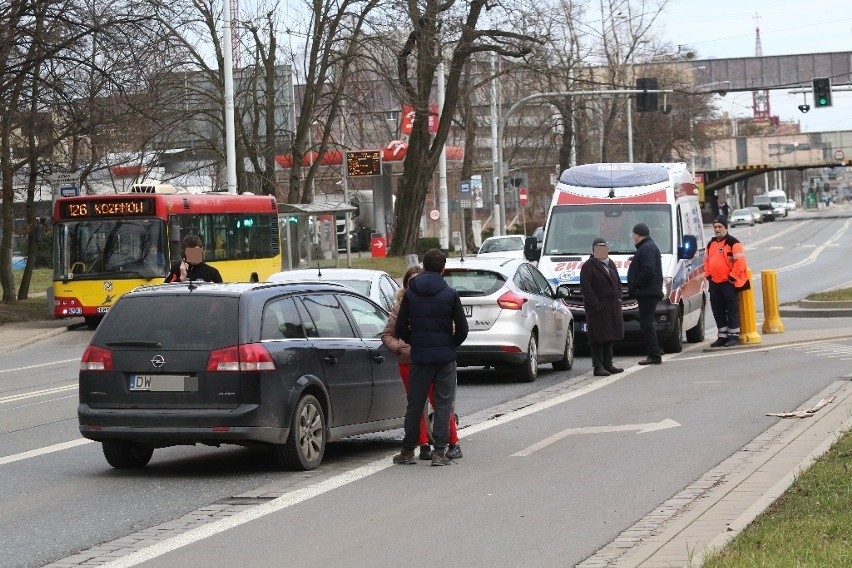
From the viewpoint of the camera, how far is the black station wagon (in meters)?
11.1

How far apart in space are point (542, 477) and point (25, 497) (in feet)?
11.9

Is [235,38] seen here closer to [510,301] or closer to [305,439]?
[510,301]

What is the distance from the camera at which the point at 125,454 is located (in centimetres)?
1170

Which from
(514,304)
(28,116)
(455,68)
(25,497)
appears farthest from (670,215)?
(455,68)

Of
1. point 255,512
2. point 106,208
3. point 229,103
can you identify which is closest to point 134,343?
point 255,512

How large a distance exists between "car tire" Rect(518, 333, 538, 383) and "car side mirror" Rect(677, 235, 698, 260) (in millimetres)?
4574

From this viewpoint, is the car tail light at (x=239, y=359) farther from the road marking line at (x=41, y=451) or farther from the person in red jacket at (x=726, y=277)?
the person in red jacket at (x=726, y=277)

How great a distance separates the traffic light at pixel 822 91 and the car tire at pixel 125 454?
41.7 meters

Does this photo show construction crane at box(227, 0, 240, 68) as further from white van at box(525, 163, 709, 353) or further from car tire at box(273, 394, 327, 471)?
car tire at box(273, 394, 327, 471)

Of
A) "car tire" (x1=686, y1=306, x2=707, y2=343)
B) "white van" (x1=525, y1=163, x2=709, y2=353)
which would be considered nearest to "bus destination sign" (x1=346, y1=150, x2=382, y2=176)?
"car tire" (x1=686, y1=306, x2=707, y2=343)

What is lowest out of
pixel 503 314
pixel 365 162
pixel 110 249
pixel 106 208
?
pixel 503 314

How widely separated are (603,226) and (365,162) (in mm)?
26014

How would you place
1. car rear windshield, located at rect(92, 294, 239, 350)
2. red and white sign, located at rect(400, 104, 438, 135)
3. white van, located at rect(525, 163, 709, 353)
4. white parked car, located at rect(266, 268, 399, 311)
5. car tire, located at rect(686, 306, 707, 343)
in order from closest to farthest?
car rear windshield, located at rect(92, 294, 239, 350) → white parked car, located at rect(266, 268, 399, 311) → white van, located at rect(525, 163, 709, 353) → car tire, located at rect(686, 306, 707, 343) → red and white sign, located at rect(400, 104, 438, 135)

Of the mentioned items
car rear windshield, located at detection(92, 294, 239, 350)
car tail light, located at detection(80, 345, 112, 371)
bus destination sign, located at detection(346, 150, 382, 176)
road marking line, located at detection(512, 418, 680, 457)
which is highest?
bus destination sign, located at detection(346, 150, 382, 176)
